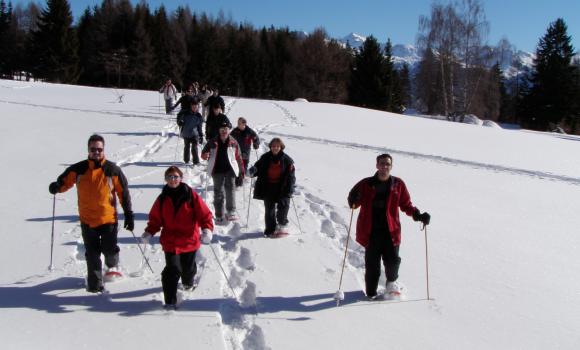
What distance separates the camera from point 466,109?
33781 mm

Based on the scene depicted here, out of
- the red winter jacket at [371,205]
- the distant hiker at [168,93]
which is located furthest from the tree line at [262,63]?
the red winter jacket at [371,205]

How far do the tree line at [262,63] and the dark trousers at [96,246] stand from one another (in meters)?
32.7

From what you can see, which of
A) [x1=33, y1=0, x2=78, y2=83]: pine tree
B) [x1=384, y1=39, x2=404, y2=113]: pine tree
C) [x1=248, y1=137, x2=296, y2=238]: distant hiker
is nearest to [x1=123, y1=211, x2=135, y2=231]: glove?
[x1=248, y1=137, x2=296, y2=238]: distant hiker

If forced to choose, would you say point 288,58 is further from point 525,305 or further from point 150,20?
point 525,305

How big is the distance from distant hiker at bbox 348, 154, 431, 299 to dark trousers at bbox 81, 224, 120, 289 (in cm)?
250

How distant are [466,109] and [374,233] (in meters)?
31.9

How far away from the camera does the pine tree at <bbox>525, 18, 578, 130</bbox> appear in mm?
44406

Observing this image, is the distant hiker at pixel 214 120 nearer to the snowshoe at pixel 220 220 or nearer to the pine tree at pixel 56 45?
the snowshoe at pixel 220 220

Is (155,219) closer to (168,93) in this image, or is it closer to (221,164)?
(221,164)

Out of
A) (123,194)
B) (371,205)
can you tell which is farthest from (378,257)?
(123,194)

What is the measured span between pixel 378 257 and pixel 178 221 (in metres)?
2.11

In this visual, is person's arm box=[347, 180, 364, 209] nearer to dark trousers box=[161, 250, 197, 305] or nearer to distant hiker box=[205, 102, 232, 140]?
dark trousers box=[161, 250, 197, 305]

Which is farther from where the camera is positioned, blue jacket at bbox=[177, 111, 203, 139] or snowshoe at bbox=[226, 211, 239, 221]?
blue jacket at bbox=[177, 111, 203, 139]

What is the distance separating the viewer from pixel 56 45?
48.5 meters
